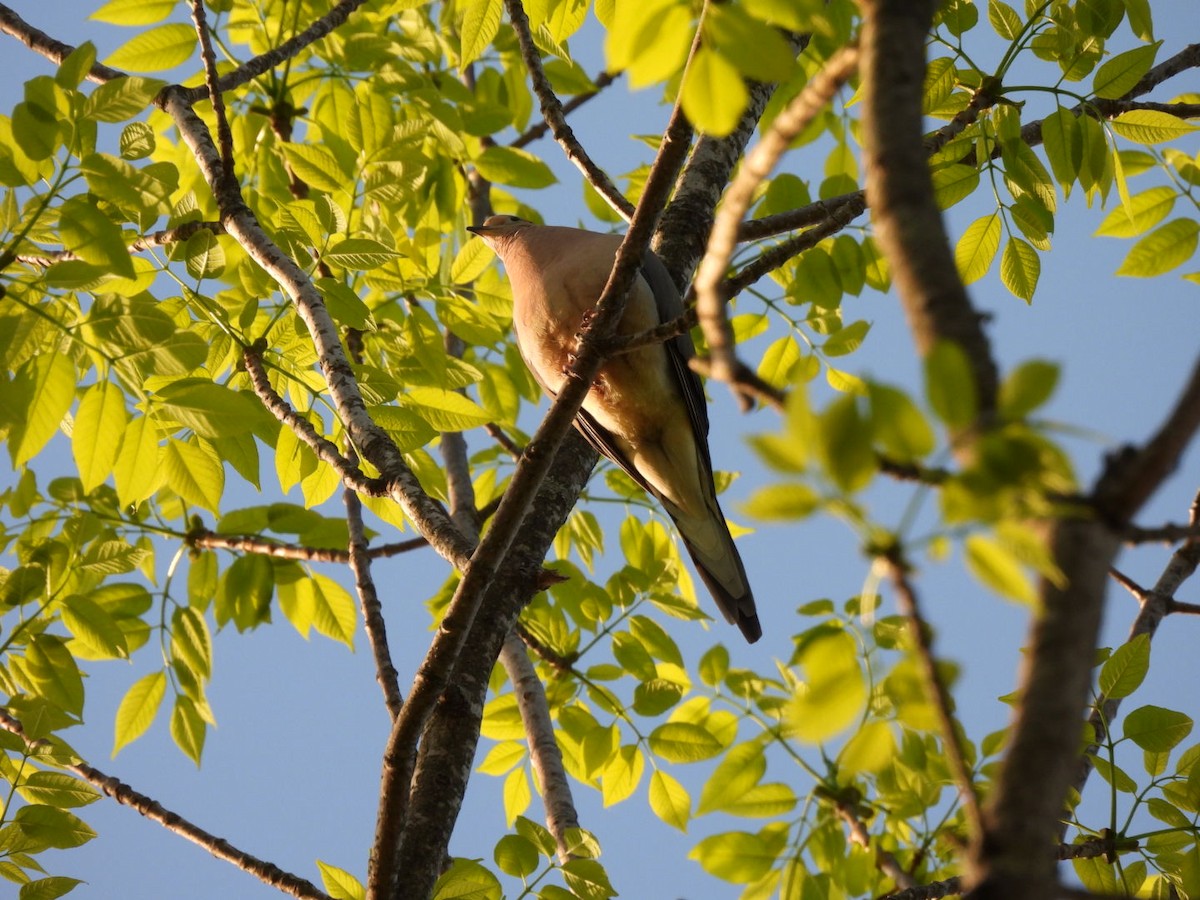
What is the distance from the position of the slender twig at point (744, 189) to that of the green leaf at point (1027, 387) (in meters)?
0.28

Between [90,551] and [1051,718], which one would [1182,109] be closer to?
[1051,718]

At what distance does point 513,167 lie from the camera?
12.6 feet

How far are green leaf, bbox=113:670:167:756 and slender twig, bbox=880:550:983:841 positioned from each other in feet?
8.58

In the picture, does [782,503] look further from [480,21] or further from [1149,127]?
[1149,127]

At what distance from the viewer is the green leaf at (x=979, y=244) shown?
2.94m

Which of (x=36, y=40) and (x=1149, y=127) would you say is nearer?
(x=1149, y=127)

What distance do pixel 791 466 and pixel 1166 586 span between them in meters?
2.87

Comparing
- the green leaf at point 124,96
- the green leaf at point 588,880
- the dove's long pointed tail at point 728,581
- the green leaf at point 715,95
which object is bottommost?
the green leaf at point 588,880

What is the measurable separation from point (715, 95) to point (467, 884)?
5.54ft

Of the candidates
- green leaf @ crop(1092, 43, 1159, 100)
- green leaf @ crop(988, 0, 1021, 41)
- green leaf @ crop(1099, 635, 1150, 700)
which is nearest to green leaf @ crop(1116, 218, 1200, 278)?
green leaf @ crop(1092, 43, 1159, 100)

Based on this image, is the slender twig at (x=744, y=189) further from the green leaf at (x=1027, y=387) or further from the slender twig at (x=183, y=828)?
the slender twig at (x=183, y=828)

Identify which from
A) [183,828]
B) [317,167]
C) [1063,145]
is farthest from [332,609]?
[1063,145]

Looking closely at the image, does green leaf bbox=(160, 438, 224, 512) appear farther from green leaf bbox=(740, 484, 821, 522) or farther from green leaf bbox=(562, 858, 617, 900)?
green leaf bbox=(740, 484, 821, 522)

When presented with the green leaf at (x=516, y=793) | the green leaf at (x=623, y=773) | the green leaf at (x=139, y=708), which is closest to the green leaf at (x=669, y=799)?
the green leaf at (x=623, y=773)
